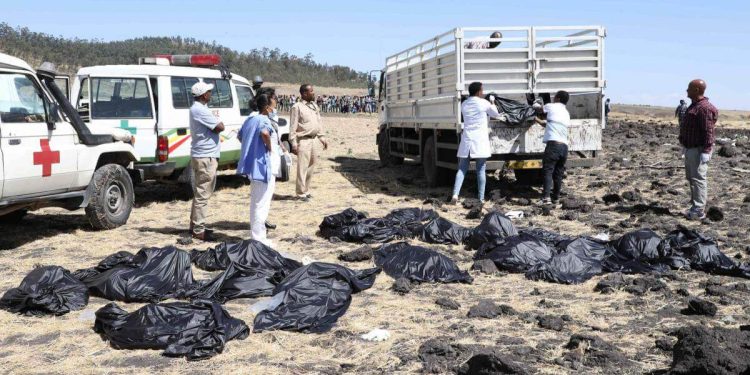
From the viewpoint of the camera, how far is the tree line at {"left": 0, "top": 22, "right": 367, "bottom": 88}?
57.9m

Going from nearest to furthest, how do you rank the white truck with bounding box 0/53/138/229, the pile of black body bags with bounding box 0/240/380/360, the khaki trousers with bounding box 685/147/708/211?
the pile of black body bags with bounding box 0/240/380/360 → the white truck with bounding box 0/53/138/229 → the khaki trousers with bounding box 685/147/708/211

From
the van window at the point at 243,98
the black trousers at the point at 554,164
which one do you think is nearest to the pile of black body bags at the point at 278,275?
the black trousers at the point at 554,164

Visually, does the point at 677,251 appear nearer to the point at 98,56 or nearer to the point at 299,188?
the point at 299,188

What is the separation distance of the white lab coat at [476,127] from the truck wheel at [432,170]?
2.31 meters

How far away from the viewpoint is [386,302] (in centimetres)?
600

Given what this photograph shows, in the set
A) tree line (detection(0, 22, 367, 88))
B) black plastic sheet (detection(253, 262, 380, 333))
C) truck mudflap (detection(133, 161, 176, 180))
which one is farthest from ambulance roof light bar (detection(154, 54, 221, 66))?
tree line (detection(0, 22, 367, 88))

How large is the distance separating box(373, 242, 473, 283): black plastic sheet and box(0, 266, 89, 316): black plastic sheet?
2.65m

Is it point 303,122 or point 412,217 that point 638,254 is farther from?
point 303,122

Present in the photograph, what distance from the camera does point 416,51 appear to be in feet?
46.1

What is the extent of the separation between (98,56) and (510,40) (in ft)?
199

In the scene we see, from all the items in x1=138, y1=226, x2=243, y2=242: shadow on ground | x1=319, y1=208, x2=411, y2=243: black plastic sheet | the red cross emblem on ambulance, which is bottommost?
x1=138, y1=226, x2=243, y2=242: shadow on ground

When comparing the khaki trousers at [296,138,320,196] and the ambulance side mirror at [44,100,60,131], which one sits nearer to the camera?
the ambulance side mirror at [44,100,60,131]

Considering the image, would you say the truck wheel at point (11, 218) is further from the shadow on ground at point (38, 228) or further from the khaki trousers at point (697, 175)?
the khaki trousers at point (697, 175)

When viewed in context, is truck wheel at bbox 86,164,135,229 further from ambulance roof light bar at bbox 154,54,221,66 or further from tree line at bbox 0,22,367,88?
tree line at bbox 0,22,367,88
